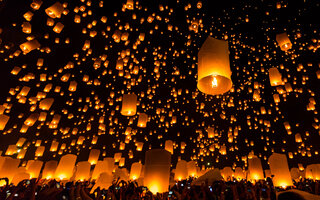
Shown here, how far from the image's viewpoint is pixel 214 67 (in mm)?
3021

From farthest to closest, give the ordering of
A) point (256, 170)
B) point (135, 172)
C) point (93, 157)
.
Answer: point (93, 157) → point (135, 172) → point (256, 170)

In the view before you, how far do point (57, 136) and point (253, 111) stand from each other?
12.9 m

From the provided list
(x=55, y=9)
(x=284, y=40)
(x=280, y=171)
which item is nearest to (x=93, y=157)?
(x=55, y=9)

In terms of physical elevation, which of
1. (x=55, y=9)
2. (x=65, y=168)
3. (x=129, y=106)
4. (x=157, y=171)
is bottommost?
(x=157, y=171)

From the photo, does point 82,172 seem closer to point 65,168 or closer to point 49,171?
point 65,168

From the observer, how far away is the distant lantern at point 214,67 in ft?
9.94

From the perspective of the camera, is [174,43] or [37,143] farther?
[37,143]

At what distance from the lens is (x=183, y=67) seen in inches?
511

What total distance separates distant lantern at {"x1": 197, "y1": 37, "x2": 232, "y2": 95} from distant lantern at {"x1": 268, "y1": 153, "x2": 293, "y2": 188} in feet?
15.4

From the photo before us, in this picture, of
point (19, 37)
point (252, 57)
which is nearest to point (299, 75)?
point (252, 57)

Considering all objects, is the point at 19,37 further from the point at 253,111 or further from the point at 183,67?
the point at 253,111

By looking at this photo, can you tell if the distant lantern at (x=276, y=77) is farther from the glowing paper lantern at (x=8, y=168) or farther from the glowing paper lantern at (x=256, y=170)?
the glowing paper lantern at (x=8, y=168)

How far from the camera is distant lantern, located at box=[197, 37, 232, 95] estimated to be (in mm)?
3029

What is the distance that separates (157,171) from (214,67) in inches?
119
